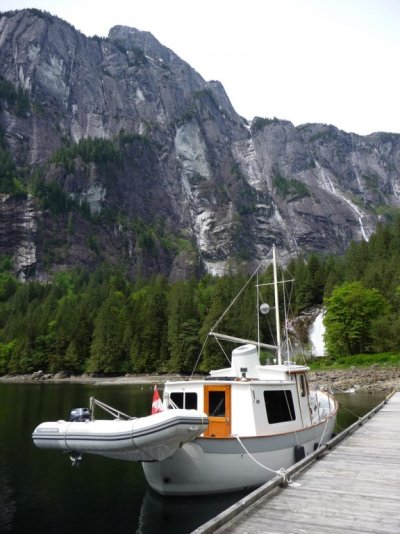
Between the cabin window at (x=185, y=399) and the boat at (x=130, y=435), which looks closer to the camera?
the boat at (x=130, y=435)

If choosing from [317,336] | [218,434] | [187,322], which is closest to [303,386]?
[218,434]

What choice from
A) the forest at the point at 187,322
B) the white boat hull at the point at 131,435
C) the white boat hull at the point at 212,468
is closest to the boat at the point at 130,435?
the white boat hull at the point at 131,435

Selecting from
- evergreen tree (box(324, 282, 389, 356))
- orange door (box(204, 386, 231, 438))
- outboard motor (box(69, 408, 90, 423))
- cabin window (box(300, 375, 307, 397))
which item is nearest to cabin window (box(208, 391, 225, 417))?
orange door (box(204, 386, 231, 438))

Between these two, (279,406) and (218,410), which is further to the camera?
(279,406)

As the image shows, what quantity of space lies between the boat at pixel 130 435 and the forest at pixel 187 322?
53.7m

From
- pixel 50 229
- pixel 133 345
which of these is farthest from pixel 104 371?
pixel 50 229

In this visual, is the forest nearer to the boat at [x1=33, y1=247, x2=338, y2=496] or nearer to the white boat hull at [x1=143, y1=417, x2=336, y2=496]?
the boat at [x1=33, y1=247, x2=338, y2=496]

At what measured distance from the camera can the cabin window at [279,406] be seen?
16.8 metres

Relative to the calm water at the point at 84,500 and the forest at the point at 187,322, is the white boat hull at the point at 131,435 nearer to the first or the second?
the calm water at the point at 84,500

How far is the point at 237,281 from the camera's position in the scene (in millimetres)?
105750

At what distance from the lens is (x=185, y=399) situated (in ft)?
55.0

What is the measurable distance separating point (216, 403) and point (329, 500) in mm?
6432

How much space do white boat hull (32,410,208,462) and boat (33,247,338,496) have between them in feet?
0.09

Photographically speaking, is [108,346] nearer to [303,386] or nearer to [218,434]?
[303,386]
